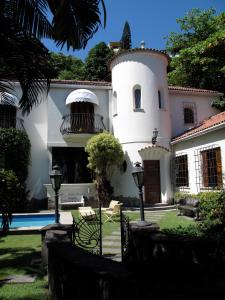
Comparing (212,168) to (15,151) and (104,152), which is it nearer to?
(104,152)

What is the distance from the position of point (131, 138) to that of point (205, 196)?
25.3ft

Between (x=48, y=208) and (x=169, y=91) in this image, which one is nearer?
(x=48, y=208)

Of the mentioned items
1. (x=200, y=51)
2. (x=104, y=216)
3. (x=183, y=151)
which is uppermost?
(x=200, y=51)

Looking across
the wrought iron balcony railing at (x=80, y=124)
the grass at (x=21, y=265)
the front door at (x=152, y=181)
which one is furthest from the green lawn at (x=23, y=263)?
the wrought iron balcony railing at (x=80, y=124)

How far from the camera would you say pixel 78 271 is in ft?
12.8

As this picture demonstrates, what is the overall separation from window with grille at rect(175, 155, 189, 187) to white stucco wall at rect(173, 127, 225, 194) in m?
0.42

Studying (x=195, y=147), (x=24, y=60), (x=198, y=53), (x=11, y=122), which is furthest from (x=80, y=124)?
(x=24, y=60)

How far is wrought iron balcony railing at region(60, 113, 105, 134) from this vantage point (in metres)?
23.6

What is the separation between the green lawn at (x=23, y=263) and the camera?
608 cm


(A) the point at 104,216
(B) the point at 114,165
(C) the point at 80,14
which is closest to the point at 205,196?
(A) the point at 104,216

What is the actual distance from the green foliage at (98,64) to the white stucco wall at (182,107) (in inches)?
692

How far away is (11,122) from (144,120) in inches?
379

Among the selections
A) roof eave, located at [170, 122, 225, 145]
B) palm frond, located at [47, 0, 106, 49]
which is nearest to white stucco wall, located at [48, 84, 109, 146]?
roof eave, located at [170, 122, 225, 145]

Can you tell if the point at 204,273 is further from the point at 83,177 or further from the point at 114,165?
the point at 83,177
